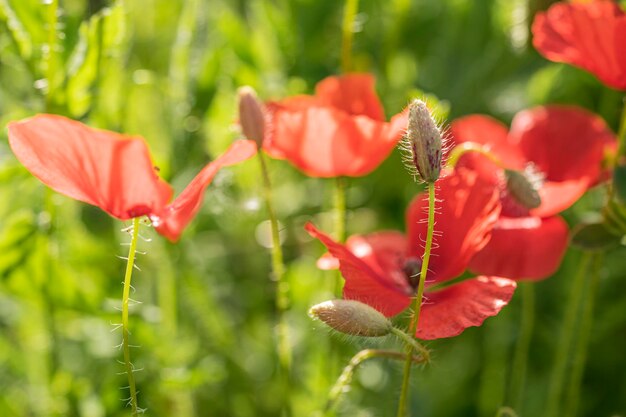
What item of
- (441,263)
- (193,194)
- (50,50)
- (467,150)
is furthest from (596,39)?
(50,50)

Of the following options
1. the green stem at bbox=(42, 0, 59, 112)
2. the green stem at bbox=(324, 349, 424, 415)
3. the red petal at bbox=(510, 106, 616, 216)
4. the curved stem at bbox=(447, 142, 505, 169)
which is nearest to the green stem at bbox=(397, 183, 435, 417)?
the green stem at bbox=(324, 349, 424, 415)

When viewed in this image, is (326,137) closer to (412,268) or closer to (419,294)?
(412,268)

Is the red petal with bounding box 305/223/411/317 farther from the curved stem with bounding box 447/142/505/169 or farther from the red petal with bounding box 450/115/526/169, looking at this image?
the red petal with bounding box 450/115/526/169

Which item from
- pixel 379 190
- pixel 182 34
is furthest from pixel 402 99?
pixel 182 34

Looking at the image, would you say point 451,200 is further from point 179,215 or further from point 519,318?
point 519,318

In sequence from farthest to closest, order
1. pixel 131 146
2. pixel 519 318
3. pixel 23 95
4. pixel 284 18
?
pixel 23 95
pixel 519 318
pixel 284 18
pixel 131 146

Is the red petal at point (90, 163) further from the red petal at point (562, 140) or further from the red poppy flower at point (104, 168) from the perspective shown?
the red petal at point (562, 140)
